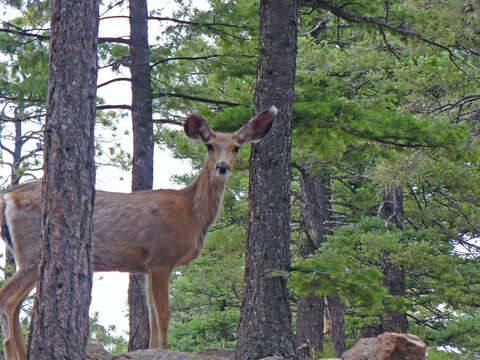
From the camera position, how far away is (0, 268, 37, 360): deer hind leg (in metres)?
7.31

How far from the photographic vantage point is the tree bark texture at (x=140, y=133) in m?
10.1

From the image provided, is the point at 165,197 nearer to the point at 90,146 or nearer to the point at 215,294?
the point at 90,146

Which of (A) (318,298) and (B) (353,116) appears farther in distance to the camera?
(A) (318,298)

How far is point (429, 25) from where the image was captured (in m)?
10.4

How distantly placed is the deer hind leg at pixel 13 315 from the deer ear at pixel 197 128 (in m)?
2.93

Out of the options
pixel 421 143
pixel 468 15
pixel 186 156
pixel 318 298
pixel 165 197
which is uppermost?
pixel 468 15

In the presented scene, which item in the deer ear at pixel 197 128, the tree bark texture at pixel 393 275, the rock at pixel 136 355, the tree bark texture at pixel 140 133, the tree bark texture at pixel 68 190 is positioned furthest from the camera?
the tree bark texture at pixel 393 275

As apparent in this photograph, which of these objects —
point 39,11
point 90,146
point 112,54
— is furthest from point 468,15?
point 90,146

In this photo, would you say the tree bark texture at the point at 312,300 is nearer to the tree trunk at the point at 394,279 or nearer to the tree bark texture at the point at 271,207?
the tree trunk at the point at 394,279

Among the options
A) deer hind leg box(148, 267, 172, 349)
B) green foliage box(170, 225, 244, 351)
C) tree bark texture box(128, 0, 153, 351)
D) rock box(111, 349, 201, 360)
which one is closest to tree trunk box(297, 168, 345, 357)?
green foliage box(170, 225, 244, 351)

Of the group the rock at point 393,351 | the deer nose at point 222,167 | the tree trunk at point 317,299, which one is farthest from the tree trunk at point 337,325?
the deer nose at point 222,167

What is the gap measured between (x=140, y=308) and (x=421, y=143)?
18.0 ft

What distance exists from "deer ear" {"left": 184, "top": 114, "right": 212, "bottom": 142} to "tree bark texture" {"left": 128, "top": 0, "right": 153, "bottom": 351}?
233cm

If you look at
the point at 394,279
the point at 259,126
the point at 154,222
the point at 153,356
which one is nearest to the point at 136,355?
the point at 153,356
